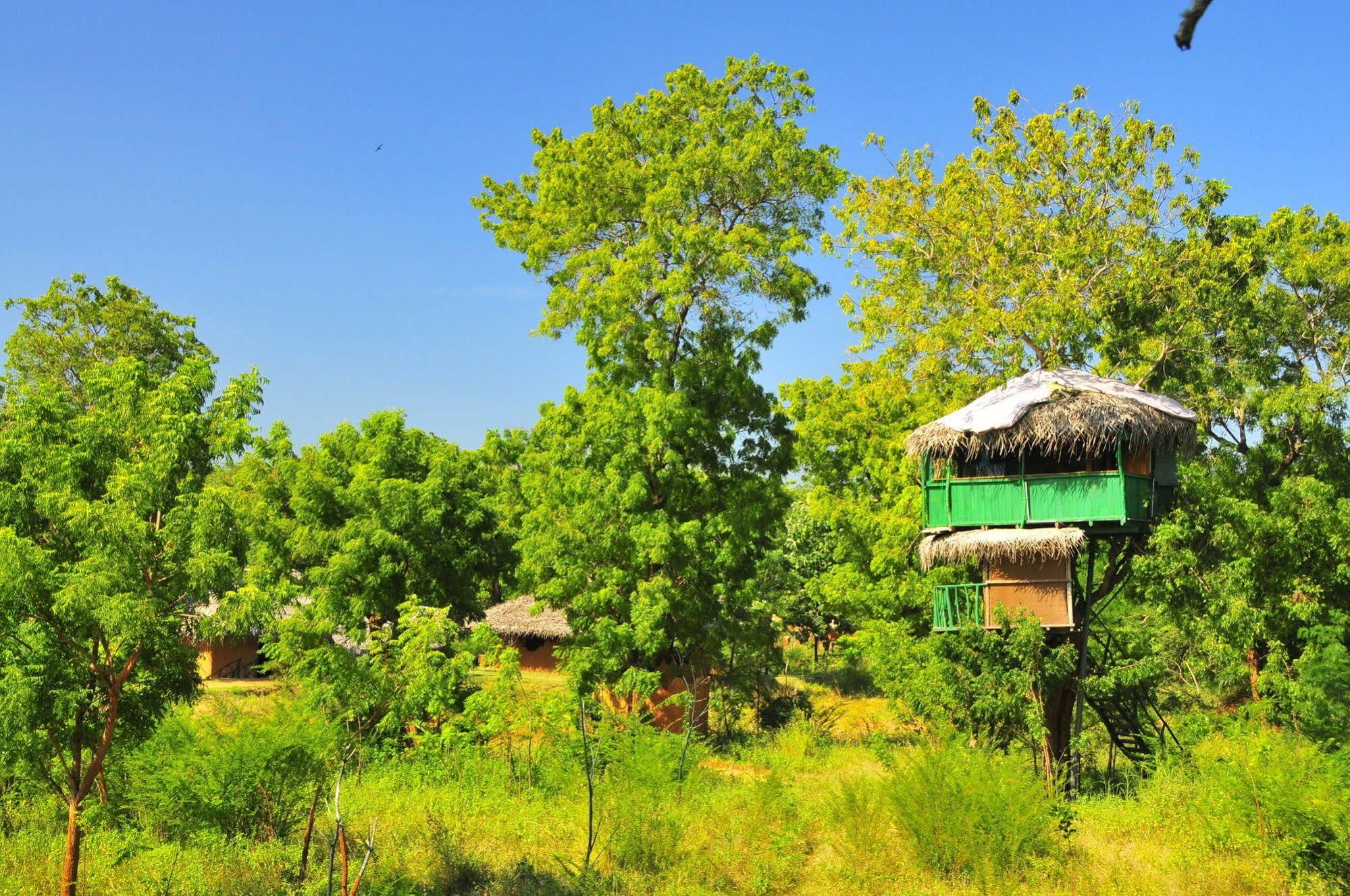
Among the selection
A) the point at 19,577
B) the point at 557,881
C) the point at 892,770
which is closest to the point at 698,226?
the point at 892,770

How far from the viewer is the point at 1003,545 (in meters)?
20.7

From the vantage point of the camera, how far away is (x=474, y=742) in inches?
897

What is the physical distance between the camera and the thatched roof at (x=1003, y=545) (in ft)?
66.9

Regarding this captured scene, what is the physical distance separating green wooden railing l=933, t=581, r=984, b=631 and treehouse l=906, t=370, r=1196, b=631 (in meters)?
0.03

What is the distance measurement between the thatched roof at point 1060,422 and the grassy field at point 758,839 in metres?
5.66

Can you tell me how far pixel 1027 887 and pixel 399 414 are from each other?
16725 mm

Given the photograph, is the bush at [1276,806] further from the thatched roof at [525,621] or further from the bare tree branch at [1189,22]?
the thatched roof at [525,621]

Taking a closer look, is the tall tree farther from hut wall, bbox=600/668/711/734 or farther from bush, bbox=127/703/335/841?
bush, bbox=127/703/335/841

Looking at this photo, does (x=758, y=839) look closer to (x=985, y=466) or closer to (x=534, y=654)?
(x=985, y=466)

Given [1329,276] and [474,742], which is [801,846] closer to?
[474,742]

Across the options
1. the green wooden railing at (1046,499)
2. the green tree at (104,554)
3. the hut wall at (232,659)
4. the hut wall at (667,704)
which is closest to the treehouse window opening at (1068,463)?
the green wooden railing at (1046,499)

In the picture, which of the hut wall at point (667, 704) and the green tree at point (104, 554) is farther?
the hut wall at point (667, 704)

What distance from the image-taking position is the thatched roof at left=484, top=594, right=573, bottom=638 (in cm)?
3850

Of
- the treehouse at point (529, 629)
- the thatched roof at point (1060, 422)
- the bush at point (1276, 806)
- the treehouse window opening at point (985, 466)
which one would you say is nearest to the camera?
the bush at point (1276, 806)
